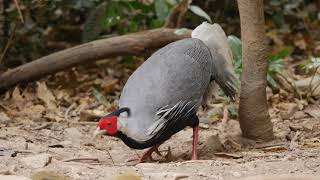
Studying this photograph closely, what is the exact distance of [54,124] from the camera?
16.8 ft

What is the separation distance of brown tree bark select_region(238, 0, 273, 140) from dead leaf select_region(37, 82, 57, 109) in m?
1.92

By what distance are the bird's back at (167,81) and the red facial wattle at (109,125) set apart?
0.08 metres

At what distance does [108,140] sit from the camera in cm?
487

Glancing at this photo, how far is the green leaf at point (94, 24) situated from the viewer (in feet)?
21.6

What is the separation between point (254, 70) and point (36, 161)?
159cm

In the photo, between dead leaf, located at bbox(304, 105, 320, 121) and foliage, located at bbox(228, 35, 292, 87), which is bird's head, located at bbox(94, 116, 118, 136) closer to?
foliage, located at bbox(228, 35, 292, 87)

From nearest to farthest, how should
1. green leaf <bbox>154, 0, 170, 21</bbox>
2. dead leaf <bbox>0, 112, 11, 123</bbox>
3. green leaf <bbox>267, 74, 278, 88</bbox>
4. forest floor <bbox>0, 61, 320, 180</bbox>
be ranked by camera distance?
forest floor <bbox>0, 61, 320, 180</bbox>, dead leaf <bbox>0, 112, 11, 123</bbox>, green leaf <bbox>267, 74, 278, 88</bbox>, green leaf <bbox>154, 0, 170, 21</bbox>

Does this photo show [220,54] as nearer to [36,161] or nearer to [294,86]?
[294,86]

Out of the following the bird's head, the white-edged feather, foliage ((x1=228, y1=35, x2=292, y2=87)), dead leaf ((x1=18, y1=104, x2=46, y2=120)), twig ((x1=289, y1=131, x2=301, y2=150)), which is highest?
the white-edged feather

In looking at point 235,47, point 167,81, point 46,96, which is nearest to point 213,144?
point 167,81

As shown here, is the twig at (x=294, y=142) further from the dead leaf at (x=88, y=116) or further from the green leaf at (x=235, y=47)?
the dead leaf at (x=88, y=116)

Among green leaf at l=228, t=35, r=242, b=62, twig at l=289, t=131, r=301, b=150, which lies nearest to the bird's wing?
twig at l=289, t=131, r=301, b=150

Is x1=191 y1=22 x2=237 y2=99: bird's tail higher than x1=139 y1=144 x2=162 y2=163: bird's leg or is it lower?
higher

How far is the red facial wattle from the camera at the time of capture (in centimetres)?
378
